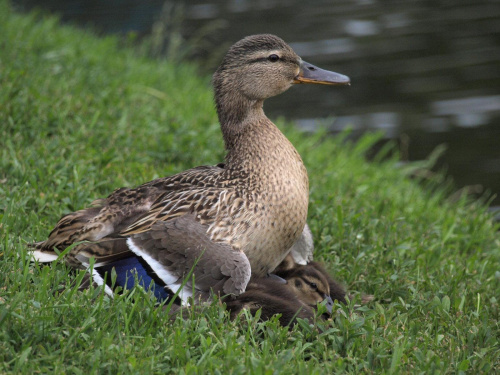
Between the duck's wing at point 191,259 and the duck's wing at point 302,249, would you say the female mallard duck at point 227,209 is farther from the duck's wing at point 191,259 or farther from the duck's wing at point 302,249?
the duck's wing at point 302,249

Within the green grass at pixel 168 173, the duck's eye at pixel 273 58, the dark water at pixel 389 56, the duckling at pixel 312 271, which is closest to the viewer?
the green grass at pixel 168 173

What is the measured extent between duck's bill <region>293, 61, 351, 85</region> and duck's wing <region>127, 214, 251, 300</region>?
1.30 metres

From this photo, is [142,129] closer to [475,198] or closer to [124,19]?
[475,198]

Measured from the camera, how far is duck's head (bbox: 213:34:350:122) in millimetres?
4504

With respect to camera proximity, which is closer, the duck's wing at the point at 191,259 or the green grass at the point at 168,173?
the green grass at the point at 168,173

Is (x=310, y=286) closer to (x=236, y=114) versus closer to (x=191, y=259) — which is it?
(x=191, y=259)

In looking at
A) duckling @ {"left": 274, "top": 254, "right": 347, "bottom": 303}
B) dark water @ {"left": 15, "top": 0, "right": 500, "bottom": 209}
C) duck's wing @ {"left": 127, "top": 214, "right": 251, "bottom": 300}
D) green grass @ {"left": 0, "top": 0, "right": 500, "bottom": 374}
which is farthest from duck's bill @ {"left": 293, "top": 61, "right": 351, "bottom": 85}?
dark water @ {"left": 15, "top": 0, "right": 500, "bottom": 209}

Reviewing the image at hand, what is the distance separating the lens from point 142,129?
6.27 metres

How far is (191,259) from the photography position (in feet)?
12.4

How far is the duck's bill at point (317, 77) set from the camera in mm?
4609

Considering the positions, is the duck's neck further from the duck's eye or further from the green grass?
the green grass

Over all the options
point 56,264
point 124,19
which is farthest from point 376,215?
point 124,19

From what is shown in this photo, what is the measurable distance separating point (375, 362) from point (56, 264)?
5.40 ft

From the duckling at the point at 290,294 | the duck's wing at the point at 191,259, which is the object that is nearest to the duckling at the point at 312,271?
the duckling at the point at 290,294
